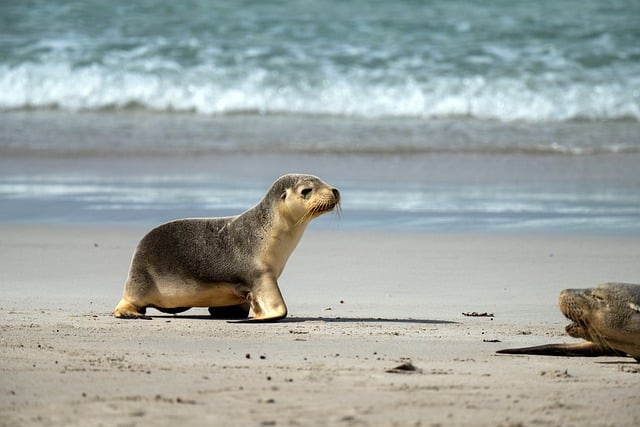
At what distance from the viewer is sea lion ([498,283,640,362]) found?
19.5ft

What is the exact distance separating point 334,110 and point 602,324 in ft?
46.6

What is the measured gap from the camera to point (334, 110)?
65.5 feet

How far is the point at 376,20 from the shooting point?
25.8 meters

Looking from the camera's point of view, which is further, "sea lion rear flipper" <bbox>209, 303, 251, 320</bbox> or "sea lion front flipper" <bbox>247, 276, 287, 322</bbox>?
"sea lion rear flipper" <bbox>209, 303, 251, 320</bbox>

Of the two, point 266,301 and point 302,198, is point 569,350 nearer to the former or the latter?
point 266,301

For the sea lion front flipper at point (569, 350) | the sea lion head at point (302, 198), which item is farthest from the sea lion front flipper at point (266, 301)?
the sea lion front flipper at point (569, 350)

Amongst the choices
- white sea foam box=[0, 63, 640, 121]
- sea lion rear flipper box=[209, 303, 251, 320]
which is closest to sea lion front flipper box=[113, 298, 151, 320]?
sea lion rear flipper box=[209, 303, 251, 320]

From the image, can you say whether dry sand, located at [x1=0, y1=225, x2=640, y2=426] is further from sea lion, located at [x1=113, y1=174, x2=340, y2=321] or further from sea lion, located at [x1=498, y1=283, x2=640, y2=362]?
sea lion, located at [x1=113, y1=174, x2=340, y2=321]

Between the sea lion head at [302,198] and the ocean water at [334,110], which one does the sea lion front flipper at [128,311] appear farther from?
the ocean water at [334,110]

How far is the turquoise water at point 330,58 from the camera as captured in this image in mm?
20156

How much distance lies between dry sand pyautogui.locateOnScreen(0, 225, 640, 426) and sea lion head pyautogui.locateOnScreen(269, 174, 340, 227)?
62cm

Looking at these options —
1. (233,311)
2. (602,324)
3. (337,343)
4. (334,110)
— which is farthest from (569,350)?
(334,110)

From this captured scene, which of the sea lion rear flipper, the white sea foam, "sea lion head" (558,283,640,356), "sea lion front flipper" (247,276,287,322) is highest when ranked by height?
the white sea foam

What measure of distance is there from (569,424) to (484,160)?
1051cm
